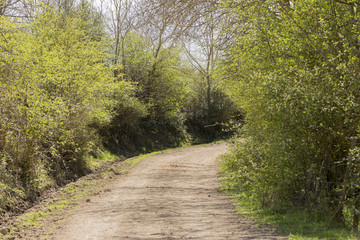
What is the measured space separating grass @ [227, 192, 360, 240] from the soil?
0.29 m

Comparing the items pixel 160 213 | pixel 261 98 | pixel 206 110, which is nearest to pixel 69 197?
pixel 160 213

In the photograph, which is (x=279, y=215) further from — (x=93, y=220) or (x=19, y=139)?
(x=19, y=139)

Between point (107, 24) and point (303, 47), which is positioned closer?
point (303, 47)

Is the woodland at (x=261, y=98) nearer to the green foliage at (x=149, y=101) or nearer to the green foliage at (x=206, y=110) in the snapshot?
the green foliage at (x=149, y=101)

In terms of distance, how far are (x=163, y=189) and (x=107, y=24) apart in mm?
21406

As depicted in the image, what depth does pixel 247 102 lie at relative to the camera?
11.5 m

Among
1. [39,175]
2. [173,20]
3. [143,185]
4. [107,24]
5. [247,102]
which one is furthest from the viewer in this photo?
[107,24]

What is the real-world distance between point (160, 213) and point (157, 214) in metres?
0.14

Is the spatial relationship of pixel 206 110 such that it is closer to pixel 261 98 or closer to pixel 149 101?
pixel 149 101

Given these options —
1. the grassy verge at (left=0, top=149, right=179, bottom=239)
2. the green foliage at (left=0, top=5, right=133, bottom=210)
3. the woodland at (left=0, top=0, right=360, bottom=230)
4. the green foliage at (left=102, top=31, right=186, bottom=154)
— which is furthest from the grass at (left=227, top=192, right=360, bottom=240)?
the green foliage at (left=102, top=31, right=186, bottom=154)

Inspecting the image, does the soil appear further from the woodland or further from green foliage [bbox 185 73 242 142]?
green foliage [bbox 185 73 242 142]

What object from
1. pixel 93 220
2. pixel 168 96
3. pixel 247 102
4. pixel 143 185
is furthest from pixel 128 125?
pixel 93 220

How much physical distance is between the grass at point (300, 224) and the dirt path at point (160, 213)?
34cm

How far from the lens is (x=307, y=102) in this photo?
7.18 metres
